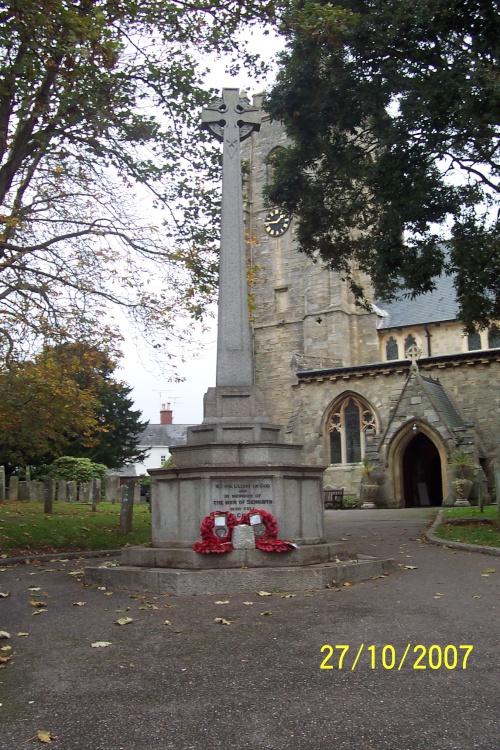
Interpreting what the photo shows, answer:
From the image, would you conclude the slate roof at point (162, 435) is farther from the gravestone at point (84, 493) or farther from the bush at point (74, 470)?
the gravestone at point (84, 493)

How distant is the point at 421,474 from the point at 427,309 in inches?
448

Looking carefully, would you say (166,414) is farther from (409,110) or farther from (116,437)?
(409,110)

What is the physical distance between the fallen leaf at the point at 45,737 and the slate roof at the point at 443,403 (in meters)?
22.7

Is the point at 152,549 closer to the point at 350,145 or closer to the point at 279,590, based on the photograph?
the point at 279,590

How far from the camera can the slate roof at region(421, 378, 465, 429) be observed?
25188mm

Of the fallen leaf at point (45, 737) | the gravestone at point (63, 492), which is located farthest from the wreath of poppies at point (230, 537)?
the gravestone at point (63, 492)

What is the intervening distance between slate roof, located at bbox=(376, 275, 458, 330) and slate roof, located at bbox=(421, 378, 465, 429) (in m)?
9.12

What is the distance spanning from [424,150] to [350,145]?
2.82m

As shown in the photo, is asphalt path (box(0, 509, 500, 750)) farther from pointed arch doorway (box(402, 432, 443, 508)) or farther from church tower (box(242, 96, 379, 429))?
church tower (box(242, 96, 379, 429))

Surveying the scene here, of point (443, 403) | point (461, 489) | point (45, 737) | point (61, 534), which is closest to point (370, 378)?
point (443, 403)

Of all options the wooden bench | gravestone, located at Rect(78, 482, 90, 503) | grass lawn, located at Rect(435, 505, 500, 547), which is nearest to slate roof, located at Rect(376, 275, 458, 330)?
the wooden bench

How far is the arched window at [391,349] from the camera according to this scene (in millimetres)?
37125

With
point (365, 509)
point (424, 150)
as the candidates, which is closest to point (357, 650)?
point (424, 150)

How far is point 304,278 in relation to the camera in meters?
39.5
